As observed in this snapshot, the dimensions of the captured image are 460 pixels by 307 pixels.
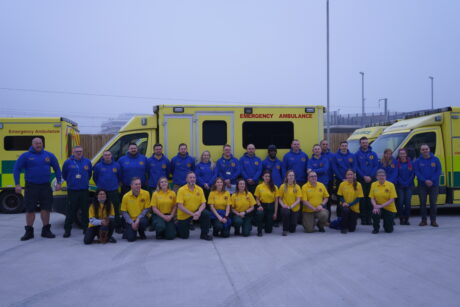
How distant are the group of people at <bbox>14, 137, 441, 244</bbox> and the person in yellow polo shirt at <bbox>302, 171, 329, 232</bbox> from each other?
0.02 m

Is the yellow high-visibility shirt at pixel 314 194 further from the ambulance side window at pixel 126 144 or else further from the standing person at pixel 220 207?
the ambulance side window at pixel 126 144

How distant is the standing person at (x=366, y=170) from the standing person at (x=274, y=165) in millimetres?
1725

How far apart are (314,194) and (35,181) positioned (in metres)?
5.49

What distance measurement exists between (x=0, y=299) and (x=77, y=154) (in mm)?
3900

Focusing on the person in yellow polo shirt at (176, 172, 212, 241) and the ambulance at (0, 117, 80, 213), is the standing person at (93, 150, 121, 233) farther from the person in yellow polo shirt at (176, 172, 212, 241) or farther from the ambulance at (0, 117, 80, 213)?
the ambulance at (0, 117, 80, 213)

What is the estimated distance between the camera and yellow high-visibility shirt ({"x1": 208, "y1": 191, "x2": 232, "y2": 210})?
26.2 ft

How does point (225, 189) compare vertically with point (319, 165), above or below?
below

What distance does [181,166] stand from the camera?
8.65 metres

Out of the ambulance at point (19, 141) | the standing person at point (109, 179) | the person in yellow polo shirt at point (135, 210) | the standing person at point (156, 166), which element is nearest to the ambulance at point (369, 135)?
the standing person at point (156, 166)

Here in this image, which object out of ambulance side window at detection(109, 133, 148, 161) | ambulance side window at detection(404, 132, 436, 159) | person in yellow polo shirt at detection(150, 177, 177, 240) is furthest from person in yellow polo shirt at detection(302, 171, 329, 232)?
ambulance side window at detection(109, 133, 148, 161)

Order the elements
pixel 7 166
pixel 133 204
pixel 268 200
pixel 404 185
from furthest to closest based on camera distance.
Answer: pixel 7 166, pixel 404 185, pixel 268 200, pixel 133 204

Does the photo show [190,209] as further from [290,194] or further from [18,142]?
[18,142]

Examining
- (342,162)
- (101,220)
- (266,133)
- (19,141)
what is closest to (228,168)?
(266,133)

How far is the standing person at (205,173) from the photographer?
28.6 feet
